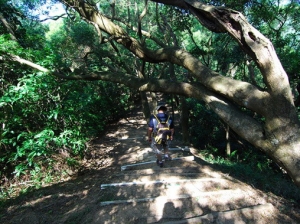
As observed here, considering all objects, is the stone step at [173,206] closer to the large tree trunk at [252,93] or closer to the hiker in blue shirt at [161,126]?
the large tree trunk at [252,93]

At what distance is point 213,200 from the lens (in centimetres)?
395

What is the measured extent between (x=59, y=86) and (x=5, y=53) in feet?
5.15

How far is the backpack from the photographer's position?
17.8ft

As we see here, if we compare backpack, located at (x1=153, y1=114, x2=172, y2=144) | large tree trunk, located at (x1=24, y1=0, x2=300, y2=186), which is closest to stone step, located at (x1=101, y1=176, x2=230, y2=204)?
backpack, located at (x1=153, y1=114, x2=172, y2=144)

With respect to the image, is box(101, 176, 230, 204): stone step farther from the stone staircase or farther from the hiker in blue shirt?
the hiker in blue shirt

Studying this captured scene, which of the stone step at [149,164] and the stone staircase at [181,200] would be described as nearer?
the stone staircase at [181,200]

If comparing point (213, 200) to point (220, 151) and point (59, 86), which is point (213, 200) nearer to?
point (59, 86)

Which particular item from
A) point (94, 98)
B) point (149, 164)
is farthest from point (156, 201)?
point (94, 98)

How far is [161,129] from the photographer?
5414mm

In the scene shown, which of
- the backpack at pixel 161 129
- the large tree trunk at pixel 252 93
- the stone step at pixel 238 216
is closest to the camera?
the large tree trunk at pixel 252 93

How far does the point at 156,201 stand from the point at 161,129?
1953 mm

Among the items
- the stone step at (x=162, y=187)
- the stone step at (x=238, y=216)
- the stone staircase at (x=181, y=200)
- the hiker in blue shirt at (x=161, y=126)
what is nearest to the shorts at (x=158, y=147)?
the hiker in blue shirt at (x=161, y=126)

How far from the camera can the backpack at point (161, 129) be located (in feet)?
17.8

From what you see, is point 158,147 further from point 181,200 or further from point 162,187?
point 181,200
